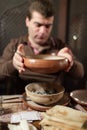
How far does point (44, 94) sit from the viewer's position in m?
1.12

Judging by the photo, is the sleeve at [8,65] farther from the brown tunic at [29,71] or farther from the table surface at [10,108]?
the table surface at [10,108]

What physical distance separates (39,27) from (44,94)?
2.37ft

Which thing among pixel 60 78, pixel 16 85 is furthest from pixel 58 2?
pixel 16 85

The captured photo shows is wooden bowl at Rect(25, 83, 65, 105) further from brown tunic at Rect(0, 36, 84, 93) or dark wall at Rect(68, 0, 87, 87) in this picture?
dark wall at Rect(68, 0, 87, 87)

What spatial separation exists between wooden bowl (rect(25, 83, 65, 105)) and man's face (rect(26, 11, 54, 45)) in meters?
0.56

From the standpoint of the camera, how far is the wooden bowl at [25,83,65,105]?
3.64ft

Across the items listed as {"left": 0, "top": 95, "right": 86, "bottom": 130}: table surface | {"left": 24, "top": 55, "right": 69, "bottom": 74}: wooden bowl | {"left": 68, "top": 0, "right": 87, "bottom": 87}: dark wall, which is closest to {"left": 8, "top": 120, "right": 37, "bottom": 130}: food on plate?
{"left": 0, "top": 95, "right": 86, "bottom": 130}: table surface

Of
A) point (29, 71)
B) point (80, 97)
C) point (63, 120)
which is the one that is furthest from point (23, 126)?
point (29, 71)

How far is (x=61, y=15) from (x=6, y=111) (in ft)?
4.03

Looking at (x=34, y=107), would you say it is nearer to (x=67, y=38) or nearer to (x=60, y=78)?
(x=60, y=78)

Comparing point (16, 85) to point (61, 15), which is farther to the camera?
point (61, 15)

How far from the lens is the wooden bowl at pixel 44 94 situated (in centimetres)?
111

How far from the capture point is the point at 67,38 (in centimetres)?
215

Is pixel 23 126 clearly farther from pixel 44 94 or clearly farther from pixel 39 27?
pixel 39 27
